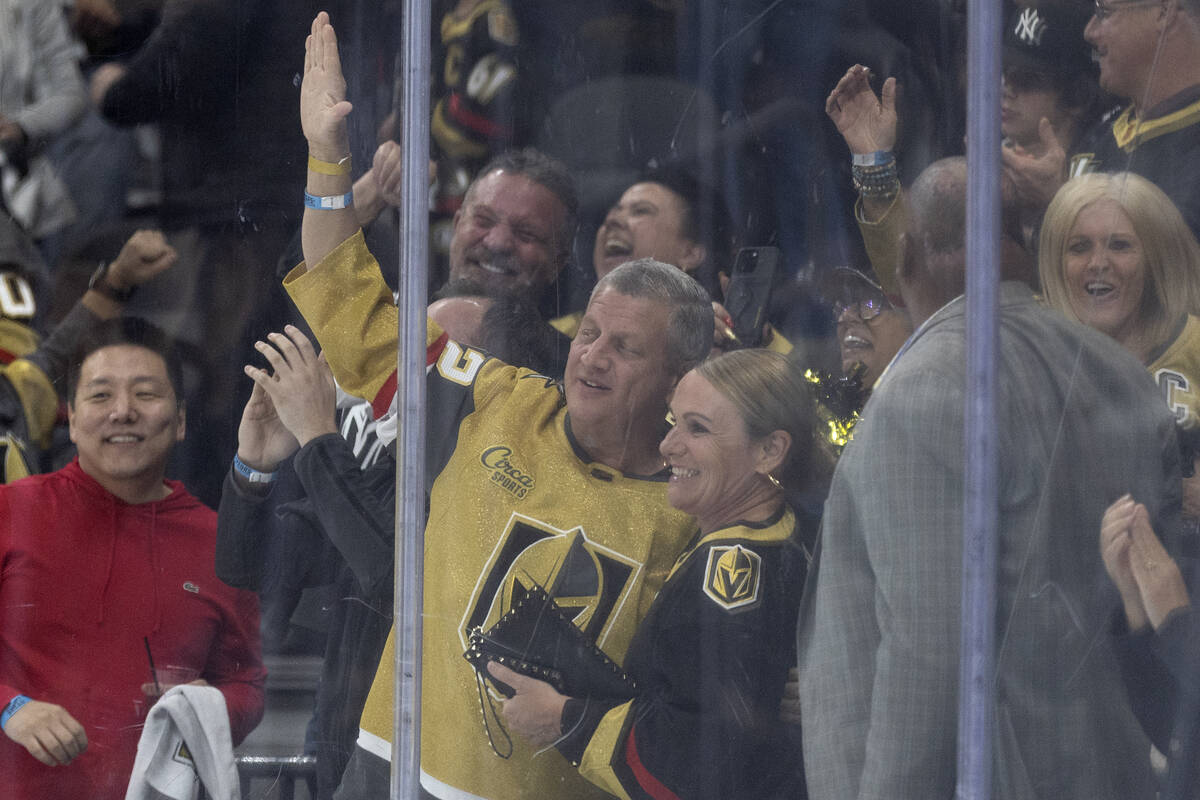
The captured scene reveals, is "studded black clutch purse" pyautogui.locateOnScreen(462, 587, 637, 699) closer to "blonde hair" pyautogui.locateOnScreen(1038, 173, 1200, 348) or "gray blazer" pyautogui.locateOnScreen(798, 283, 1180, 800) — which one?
"gray blazer" pyautogui.locateOnScreen(798, 283, 1180, 800)

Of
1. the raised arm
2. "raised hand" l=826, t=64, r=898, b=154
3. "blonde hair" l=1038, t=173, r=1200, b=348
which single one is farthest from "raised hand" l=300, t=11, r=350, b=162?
"blonde hair" l=1038, t=173, r=1200, b=348

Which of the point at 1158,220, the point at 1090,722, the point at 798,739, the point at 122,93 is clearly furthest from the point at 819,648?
the point at 122,93

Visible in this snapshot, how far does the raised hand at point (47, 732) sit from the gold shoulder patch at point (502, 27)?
145cm

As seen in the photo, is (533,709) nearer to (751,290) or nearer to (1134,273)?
(751,290)

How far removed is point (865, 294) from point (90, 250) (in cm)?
139

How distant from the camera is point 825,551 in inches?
91.8

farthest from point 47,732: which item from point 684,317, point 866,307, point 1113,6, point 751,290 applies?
point 1113,6

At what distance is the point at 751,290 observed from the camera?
7.75 ft

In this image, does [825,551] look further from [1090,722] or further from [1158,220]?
[1158,220]

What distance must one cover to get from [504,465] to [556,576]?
0.22 meters

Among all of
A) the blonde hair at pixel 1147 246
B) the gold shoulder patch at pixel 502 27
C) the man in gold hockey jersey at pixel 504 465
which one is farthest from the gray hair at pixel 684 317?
the blonde hair at pixel 1147 246

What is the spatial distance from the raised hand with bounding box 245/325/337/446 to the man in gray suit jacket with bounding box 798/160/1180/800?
91 cm

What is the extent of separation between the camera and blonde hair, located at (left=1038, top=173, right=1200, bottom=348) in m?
2.30

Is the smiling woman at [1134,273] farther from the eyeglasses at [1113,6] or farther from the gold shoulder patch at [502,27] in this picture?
the gold shoulder patch at [502,27]
